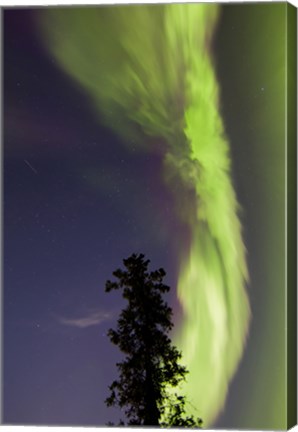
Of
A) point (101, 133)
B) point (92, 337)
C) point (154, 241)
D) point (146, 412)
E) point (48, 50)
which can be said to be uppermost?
point (48, 50)

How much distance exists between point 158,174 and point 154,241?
364mm

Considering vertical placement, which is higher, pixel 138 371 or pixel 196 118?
pixel 196 118

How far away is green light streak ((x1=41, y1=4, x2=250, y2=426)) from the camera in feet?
19.5

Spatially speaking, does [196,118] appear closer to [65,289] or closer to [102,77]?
[102,77]

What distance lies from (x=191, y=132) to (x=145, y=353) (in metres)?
1.22

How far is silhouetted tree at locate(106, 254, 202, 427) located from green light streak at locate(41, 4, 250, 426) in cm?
11

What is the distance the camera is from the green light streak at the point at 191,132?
5941 millimetres

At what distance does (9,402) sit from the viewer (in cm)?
614

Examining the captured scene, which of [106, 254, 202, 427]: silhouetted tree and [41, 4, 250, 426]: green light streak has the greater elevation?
[41, 4, 250, 426]: green light streak

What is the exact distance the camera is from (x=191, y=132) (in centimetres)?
602

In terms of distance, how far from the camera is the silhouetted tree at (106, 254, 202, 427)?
6.00 meters

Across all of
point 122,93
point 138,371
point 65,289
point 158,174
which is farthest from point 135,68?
point 138,371

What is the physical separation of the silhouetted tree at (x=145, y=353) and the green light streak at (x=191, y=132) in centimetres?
11

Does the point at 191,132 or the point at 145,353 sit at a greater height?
the point at 191,132
